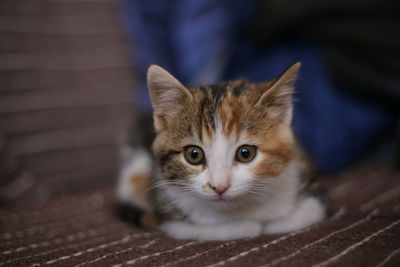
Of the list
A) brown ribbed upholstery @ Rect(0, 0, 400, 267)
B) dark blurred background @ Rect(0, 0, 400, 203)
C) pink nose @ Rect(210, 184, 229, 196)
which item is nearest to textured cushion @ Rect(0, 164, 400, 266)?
brown ribbed upholstery @ Rect(0, 0, 400, 267)

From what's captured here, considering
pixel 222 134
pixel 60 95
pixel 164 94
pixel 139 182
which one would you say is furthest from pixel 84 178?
pixel 222 134

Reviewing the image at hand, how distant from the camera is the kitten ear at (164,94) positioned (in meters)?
1.02

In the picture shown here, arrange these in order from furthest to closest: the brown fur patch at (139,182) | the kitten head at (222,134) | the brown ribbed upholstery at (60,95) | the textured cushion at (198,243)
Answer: the brown ribbed upholstery at (60,95)
the brown fur patch at (139,182)
the kitten head at (222,134)
the textured cushion at (198,243)

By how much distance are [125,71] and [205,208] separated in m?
0.93

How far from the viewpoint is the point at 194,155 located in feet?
3.18

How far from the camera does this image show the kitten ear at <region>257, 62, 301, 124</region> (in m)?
0.96

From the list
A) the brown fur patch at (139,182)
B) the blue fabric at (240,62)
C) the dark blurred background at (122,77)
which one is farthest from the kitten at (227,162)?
the blue fabric at (240,62)

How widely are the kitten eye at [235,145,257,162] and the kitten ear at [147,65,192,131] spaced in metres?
0.19

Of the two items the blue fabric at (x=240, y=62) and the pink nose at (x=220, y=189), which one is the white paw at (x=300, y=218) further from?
the blue fabric at (x=240, y=62)

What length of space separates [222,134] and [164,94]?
21cm

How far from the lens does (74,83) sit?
1.61 meters

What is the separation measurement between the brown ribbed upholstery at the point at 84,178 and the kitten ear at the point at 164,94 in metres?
0.31

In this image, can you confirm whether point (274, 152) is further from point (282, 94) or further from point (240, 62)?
point (240, 62)

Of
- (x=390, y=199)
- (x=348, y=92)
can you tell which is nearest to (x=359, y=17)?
(x=348, y=92)
